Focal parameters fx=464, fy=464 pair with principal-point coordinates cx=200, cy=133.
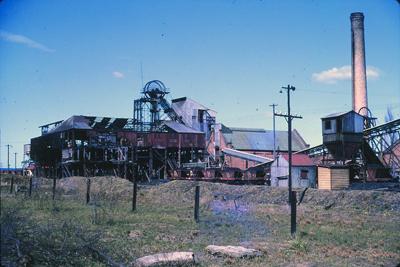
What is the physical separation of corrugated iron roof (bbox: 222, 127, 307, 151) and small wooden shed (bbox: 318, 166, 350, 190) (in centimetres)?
3238

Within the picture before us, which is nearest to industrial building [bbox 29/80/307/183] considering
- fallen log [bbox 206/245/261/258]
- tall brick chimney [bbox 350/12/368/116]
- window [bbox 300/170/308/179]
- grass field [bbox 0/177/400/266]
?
window [bbox 300/170/308/179]

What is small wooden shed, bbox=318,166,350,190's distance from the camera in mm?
30969

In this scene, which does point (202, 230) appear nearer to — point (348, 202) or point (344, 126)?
point (348, 202)

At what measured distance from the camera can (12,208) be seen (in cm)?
611

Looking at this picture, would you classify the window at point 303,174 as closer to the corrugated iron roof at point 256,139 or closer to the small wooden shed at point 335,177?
the small wooden shed at point 335,177

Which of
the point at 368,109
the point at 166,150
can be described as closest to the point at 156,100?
the point at 166,150

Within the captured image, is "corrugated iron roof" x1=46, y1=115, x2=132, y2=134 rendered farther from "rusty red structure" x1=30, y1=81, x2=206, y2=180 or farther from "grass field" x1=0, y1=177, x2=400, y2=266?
"grass field" x1=0, y1=177, x2=400, y2=266

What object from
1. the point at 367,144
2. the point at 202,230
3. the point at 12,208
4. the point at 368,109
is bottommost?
the point at 202,230

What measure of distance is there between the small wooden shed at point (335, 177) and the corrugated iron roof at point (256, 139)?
32378 millimetres

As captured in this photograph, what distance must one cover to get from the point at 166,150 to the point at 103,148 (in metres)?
8.19

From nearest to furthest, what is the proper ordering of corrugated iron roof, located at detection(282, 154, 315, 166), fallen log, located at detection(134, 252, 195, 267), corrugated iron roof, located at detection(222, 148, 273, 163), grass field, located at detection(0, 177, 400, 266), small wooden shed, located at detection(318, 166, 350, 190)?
1. grass field, located at detection(0, 177, 400, 266)
2. fallen log, located at detection(134, 252, 195, 267)
3. small wooden shed, located at detection(318, 166, 350, 190)
4. corrugated iron roof, located at detection(282, 154, 315, 166)
5. corrugated iron roof, located at detection(222, 148, 273, 163)

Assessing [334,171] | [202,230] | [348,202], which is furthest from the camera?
[334,171]

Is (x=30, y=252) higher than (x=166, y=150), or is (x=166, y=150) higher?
(x=166, y=150)

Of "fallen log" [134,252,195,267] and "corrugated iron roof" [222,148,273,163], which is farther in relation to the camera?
"corrugated iron roof" [222,148,273,163]
